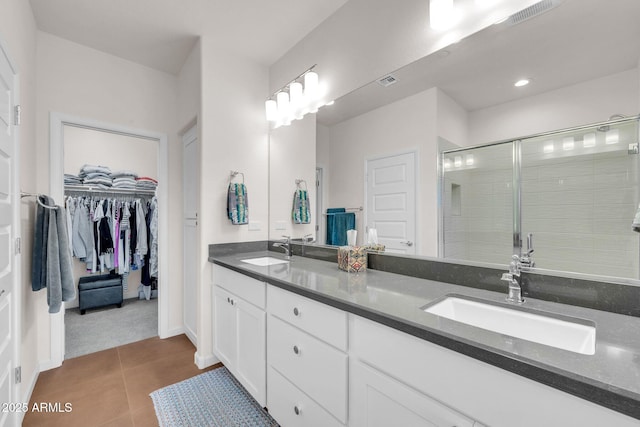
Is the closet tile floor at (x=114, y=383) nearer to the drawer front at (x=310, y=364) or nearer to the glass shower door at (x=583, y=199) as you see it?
the drawer front at (x=310, y=364)

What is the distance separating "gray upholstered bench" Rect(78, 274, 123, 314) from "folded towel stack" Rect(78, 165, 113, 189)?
46.5 inches

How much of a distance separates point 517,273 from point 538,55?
88cm

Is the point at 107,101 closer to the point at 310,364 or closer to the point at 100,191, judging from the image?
the point at 100,191

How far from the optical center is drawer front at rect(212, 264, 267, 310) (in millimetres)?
1604

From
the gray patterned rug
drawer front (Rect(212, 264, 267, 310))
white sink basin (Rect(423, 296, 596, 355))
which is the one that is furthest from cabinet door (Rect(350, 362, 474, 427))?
the gray patterned rug


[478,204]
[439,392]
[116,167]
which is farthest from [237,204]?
[116,167]

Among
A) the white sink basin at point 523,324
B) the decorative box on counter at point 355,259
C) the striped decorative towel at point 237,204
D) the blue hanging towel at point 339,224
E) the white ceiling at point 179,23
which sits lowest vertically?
the white sink basin at point 523,324

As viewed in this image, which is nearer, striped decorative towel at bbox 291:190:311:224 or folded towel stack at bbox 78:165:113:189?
striped decorative towel at bbox 291:190:311:224

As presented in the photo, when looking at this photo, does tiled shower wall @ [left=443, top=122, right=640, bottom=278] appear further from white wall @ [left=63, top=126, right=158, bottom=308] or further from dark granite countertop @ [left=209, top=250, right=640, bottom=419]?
white wall @ [left=63, top=126, right=158, bottom=308]

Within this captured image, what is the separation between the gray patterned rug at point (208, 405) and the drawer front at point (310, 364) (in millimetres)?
455

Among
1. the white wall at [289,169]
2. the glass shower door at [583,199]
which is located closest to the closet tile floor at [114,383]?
the white wall at [289,169]

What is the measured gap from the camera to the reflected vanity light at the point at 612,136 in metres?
0.94

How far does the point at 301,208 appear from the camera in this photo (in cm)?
234

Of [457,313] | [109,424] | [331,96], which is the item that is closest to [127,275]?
[109,424]
